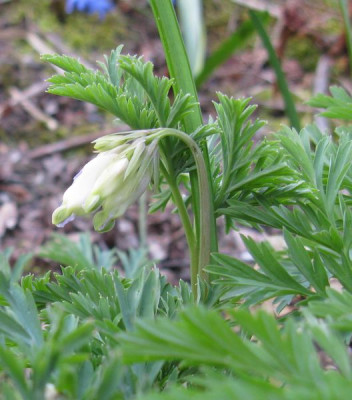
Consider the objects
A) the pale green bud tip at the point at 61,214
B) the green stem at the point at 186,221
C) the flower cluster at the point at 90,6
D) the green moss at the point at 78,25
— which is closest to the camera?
the pale green bud tip at the point at 61,214

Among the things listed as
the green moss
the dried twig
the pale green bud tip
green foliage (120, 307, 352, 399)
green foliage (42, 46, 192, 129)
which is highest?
the green moss

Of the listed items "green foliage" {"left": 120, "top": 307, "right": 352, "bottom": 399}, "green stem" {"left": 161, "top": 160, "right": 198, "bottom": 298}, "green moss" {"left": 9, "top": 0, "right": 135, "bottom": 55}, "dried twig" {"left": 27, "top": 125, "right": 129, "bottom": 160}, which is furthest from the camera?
"green moss" {"left": 9, "top": 0, "right": 135, "bottom": 55}

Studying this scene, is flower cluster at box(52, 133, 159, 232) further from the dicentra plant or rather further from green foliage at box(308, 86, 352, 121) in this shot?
green foliage at box(308, 86, 352, 121)

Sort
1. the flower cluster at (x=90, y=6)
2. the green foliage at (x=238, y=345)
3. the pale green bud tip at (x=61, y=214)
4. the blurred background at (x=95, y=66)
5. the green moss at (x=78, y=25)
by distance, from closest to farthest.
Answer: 1. the green foliage at (x=238, y=345)
2. the pale green bud tip at (x=61, y=214)
3. the blurred background at (x=95, y=66)
4. the flower cluster at (x=90, y=6)
5. the green moss at (x=78, y=25)

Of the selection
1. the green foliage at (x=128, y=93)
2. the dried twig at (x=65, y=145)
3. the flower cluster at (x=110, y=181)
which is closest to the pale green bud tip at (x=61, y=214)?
the flower cluster at (x=110, y=181)

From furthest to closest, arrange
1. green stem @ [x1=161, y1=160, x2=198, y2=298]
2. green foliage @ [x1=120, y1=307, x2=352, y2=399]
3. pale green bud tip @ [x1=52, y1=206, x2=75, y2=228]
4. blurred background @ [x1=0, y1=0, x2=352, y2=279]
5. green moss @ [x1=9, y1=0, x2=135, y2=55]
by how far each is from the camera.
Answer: green moss @ [x1=9, y1=0, x2=135, y2=55] → blurred background @ [x1=0, y1=0, x2=352, y2=279] → green stem @ [x1=161, y1=160, x2=198, y2=298] → pale green bud tip @ [x1=52, y1=206, x2=75, y2=228] → green foliage @ [x1=120, y1=307, x2=352, y2=399]

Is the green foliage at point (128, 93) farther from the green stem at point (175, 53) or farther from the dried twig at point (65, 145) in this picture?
the dried twig at point (65, 145)

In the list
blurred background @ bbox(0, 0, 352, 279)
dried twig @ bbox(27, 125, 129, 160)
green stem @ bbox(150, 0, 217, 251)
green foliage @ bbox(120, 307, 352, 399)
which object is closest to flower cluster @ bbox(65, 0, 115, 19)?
blurred background @ bbox(0, 0, 352, 279)

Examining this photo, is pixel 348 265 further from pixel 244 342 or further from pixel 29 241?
pixel 29 241
